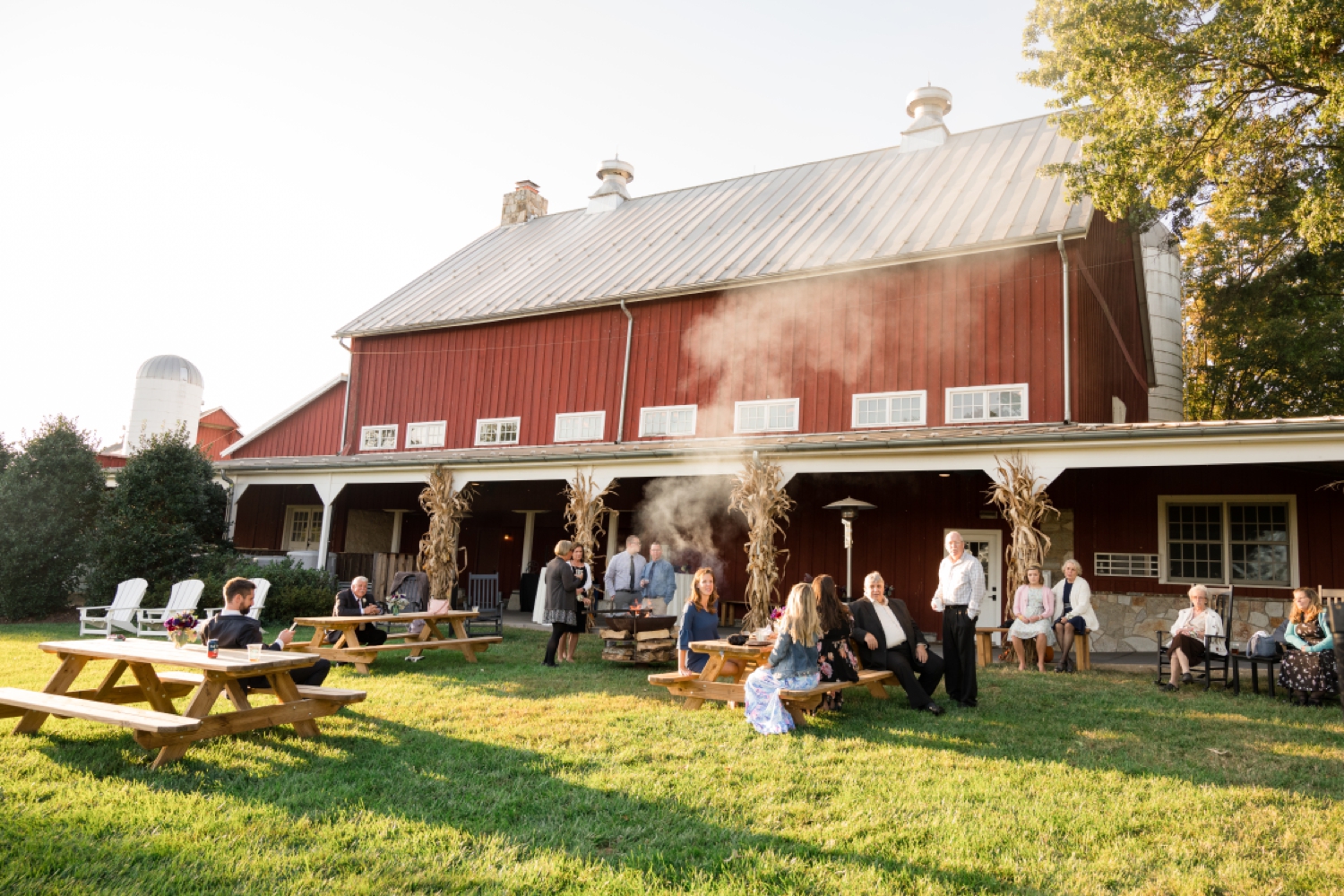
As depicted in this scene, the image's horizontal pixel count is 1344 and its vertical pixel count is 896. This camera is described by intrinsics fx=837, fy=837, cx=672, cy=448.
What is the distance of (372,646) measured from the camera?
915 cm

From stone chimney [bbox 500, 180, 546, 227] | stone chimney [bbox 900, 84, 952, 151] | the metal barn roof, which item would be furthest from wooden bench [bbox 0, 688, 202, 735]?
stone chimney [bbox 500, 180, 546, 227]

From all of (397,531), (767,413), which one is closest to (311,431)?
(397,531)

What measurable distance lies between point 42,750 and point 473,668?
4520 millimetres

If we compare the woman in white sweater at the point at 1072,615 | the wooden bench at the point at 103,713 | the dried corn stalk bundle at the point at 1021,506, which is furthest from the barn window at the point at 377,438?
the woman in white sweater at the point at 1072,615

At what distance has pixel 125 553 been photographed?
14.6 metres

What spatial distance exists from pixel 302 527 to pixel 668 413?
36.3 ft

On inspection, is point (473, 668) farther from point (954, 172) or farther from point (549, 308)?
point (954, 172)

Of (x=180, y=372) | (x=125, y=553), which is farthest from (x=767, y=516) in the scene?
(x=180, y=372)

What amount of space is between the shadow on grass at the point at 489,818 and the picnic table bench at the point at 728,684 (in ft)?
6.18

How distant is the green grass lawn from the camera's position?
3480 mm

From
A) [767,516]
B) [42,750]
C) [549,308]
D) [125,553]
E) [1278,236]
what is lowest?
[42,750]

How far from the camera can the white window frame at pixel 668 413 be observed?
50.1 feet

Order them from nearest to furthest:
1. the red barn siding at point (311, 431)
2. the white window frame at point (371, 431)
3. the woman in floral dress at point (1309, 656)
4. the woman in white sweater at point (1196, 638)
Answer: the woman in floral dress at point (1309, 656) → the woman in white sweater at point (1196, 638) → the white window frame at point (371, 431) → the red barn siding at point (311, 431)

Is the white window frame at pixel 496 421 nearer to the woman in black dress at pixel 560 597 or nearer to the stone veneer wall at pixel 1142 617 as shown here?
the woman in black dress at pixel 560 597
